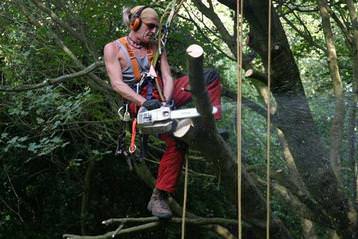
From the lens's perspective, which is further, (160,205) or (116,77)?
(160,205)

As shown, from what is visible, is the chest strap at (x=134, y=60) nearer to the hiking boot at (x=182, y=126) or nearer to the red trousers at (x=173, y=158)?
the red trousers at (x=173, y=158)

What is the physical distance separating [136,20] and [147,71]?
26 cm

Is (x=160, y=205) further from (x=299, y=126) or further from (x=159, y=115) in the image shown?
(x=299, y=126)

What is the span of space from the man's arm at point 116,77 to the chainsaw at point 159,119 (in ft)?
0.59

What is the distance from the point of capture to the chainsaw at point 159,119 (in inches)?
115

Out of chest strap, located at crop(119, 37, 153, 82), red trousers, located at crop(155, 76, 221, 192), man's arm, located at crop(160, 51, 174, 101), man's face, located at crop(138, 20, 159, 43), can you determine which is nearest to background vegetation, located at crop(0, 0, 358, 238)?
red trousers, located at crop(155, 76, 221, 192)

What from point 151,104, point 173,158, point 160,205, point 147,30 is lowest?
point 160,205

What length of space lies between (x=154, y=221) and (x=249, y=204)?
532 millimetres

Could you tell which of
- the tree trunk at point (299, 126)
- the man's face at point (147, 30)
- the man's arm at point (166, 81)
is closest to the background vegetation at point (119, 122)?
the tree trunk at point (299, 126)

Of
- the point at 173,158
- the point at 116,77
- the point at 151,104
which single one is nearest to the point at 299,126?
the point at 173,158

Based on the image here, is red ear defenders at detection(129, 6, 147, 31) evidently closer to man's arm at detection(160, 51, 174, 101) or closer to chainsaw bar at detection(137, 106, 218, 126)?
man's arm at detection(160, 51, 174, 101)

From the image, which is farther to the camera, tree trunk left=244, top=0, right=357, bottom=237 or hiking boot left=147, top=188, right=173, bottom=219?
tree trunk left=244, top=0, right=357, bottom=237

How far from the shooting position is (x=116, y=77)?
135 inches

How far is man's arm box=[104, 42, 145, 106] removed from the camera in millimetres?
3293
